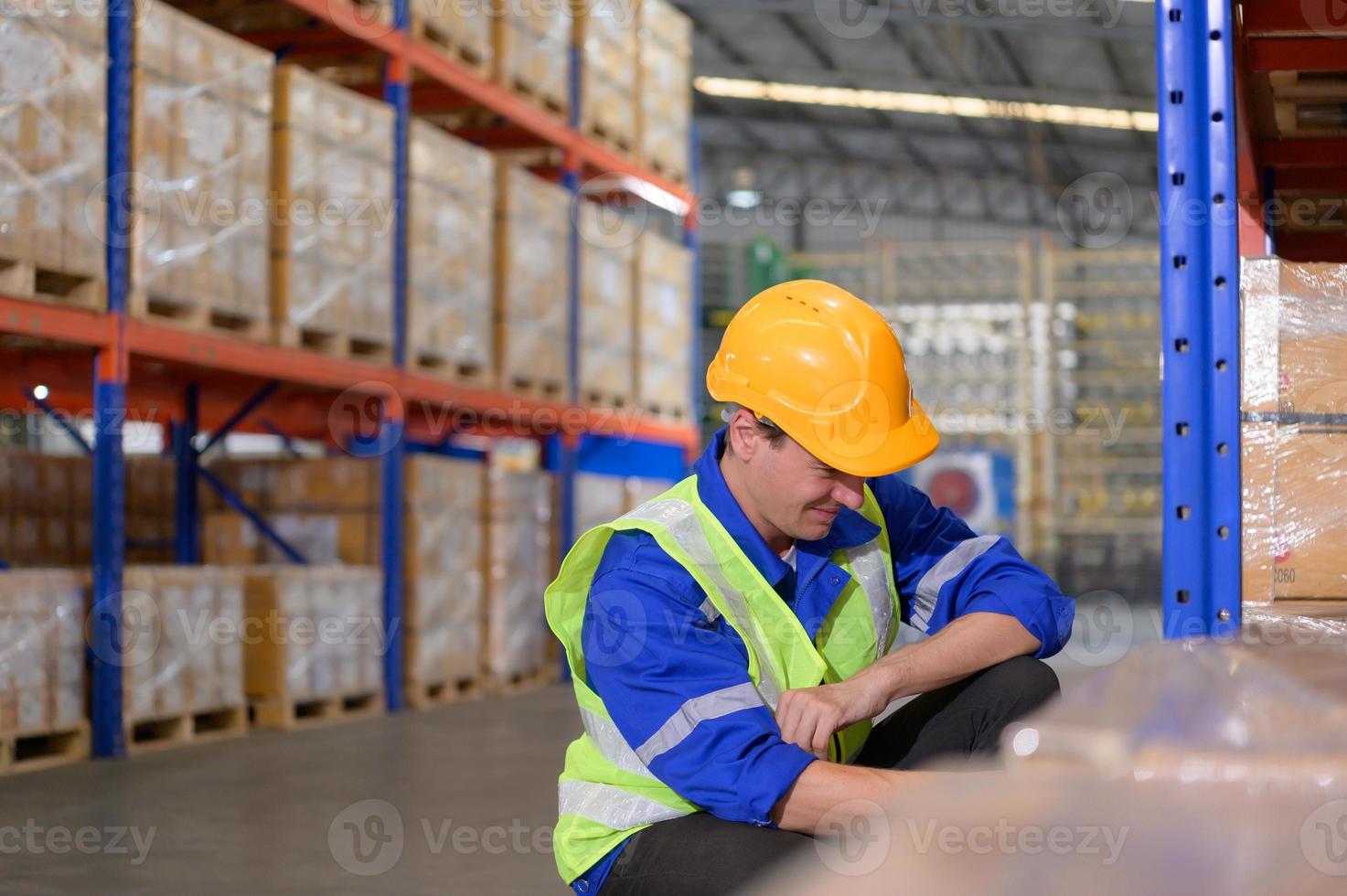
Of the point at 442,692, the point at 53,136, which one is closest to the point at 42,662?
the point at 53,136

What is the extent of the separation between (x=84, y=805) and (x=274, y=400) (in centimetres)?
424

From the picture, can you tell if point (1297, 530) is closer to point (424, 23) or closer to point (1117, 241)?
point (424, 23)

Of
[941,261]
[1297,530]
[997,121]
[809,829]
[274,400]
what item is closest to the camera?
[809,829]

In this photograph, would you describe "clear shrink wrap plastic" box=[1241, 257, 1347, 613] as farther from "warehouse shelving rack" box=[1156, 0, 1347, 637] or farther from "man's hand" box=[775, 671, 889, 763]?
"man's hand" box=[775, 671, 889, 763]

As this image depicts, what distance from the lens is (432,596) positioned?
330 inches

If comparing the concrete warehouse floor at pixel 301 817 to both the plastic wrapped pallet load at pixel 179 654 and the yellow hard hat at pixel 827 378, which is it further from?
the yellow hard hat at pixel 827 378

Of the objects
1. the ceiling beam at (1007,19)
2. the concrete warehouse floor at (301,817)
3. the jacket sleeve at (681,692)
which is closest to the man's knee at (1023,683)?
the jacket sleeve at (681,692)

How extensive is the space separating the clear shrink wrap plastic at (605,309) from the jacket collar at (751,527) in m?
7.70

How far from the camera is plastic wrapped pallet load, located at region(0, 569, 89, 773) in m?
5.73

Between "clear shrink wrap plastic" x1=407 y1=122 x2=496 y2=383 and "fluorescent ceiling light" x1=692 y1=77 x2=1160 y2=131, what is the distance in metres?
15.2

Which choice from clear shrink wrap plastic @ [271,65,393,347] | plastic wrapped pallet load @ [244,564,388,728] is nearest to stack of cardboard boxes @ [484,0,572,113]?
clear shrink wrap plastic @ [271,65,393,347]

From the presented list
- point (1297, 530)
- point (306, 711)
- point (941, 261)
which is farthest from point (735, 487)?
point (941, 261)

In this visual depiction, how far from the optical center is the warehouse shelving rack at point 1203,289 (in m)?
2.34

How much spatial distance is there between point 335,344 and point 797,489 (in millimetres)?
5695
